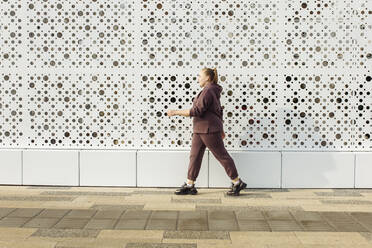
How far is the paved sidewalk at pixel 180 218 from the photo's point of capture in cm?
424

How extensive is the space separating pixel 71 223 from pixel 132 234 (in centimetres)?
83

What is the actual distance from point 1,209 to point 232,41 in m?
4.25

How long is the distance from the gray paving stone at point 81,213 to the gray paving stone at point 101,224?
24cm

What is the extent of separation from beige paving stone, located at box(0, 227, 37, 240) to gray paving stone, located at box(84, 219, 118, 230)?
0.58 m

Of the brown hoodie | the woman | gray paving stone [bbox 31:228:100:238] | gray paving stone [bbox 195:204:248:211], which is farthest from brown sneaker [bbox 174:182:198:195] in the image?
gray paving stone [bbox 31:228:100:238]

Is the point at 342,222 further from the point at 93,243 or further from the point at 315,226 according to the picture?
the point at 93,243

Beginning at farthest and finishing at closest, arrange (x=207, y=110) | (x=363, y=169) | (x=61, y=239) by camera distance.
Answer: (x=363, y=169) < (x=207, y=110) < (x=61, y=239)

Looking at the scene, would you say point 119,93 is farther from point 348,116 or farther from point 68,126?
point 348,116

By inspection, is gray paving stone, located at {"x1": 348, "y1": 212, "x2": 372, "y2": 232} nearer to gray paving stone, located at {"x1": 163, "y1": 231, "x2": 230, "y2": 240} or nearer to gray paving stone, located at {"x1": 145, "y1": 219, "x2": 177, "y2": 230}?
gray paving stone, located at {"x1": 163, "y1": 231, "x2": 230, "y2": 240}

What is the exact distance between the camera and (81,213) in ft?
17.4

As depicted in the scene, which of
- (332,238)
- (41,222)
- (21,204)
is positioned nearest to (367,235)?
(332,238)

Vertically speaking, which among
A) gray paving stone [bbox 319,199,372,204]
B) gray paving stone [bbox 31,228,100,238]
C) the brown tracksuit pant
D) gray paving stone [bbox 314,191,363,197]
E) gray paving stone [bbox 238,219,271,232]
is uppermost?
the brown tracksuit pant

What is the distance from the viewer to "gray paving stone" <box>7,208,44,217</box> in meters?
5.16

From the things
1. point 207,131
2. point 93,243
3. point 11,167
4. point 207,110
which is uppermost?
point 207,110
